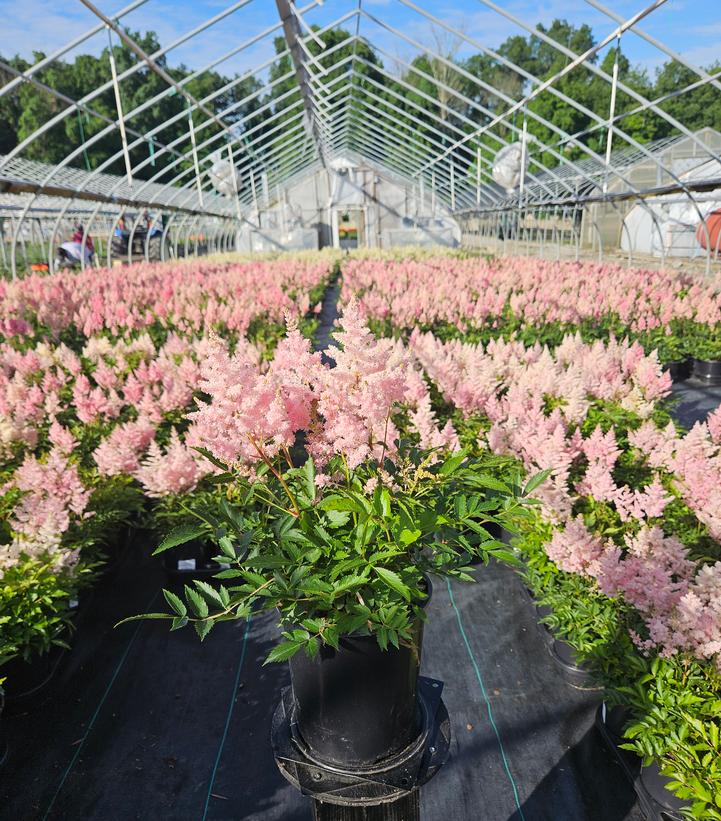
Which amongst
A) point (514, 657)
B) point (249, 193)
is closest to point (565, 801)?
point (514, 657)

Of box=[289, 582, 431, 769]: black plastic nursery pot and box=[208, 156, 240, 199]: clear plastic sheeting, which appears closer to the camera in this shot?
box=[289, 582, 431, 769]: black plastic nursery pot

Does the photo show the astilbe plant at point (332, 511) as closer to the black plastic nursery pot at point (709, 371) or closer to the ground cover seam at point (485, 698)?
the ground cover seam at point (485, 698)

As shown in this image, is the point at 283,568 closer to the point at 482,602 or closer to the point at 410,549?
the point at 410,549

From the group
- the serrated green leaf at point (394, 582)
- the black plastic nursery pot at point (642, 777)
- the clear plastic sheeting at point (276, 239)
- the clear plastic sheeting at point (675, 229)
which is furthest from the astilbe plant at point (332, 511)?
the clear plastic sheeting at point (276, 239)

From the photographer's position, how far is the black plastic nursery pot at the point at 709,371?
6.36 metres

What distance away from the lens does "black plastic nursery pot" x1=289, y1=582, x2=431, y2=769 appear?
4.10ft

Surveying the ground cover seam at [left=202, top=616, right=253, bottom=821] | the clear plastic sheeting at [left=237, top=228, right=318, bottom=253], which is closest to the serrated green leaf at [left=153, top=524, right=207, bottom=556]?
the ground cover seam at [left=202, top=616, right=253, bottom=821]

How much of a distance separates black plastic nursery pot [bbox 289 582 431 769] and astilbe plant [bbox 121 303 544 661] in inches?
2.7

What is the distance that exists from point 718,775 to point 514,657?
1333 millimetres

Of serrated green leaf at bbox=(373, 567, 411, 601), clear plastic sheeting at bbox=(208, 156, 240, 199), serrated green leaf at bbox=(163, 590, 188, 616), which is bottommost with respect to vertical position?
serrated green leaf at bbox=(163, 590, 188, 616)

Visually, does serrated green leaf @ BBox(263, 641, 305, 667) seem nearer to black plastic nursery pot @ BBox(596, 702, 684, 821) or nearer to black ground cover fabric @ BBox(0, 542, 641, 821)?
black plastic nursery pot @ BBox(596, 702, 684, 821)

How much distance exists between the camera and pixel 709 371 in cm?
643

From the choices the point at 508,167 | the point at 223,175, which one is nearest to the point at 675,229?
the point at 508,167

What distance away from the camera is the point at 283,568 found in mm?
1183
